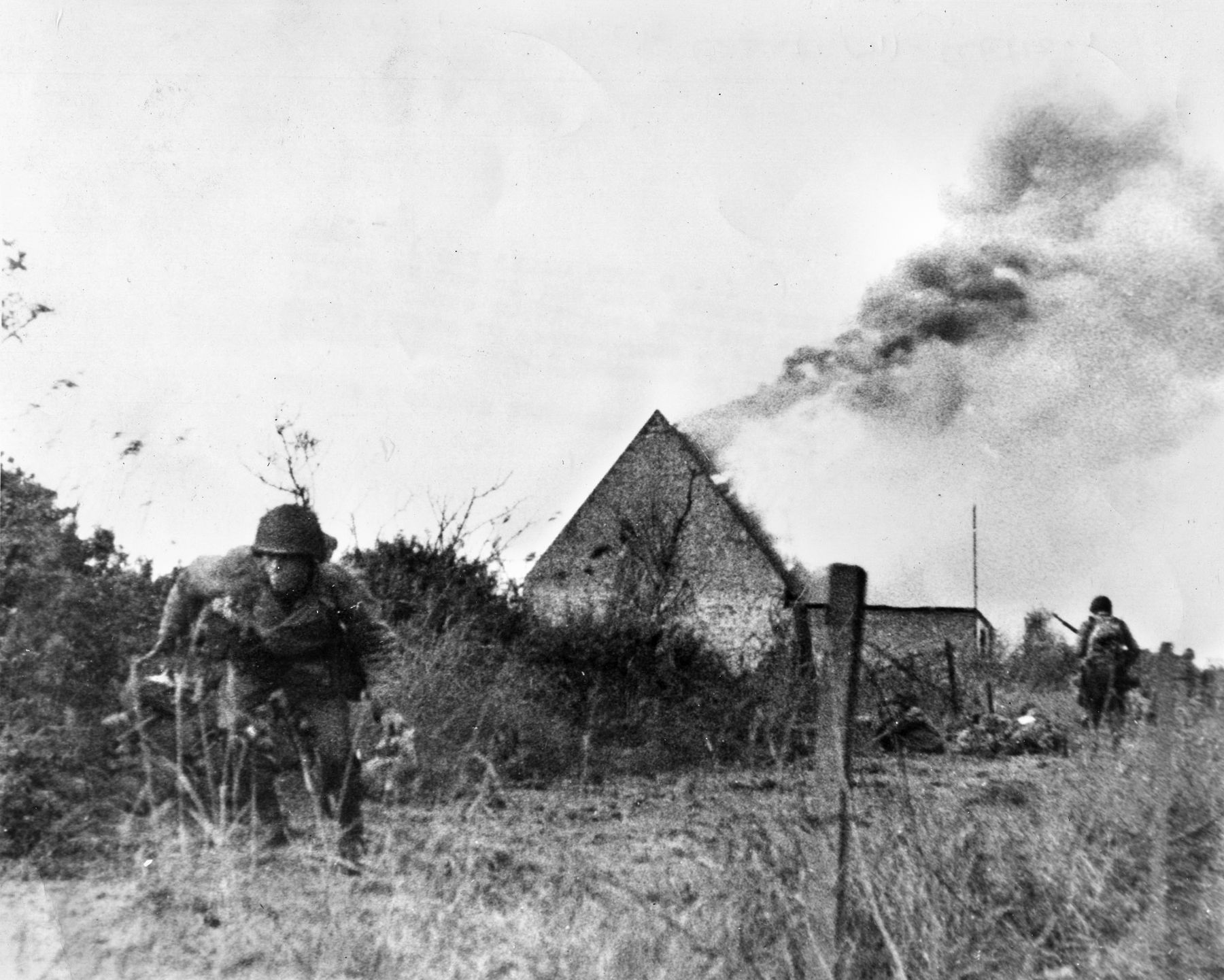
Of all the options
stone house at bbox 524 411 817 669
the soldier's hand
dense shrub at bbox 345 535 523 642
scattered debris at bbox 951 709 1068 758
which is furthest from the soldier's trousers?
stone house at bbox 524 411 817 669

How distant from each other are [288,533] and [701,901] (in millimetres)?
2968

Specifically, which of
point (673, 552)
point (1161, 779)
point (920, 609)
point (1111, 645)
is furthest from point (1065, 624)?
point (673, 552)

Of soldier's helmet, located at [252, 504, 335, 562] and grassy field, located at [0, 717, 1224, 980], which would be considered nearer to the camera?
grassy field, located at [0, 717, 1224, 980]

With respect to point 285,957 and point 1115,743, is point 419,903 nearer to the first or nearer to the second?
point 285,957

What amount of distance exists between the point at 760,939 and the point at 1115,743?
15.7 feet

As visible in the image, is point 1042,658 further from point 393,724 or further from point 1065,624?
point 393,724

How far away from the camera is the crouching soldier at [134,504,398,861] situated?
597cm

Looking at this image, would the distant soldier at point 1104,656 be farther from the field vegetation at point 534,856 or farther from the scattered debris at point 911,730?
the scattered debris at point 911,730

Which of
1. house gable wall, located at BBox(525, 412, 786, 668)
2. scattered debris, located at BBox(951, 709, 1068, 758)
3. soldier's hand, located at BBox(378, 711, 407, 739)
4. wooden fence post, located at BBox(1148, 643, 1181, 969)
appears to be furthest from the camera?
house gable wall, located at BBox(525, 412, 786, 668)

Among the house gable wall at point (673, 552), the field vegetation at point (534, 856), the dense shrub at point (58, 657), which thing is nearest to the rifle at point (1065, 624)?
the field vegetation at point (534, 856)

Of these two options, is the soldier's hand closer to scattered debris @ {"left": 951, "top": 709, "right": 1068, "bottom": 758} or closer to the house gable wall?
the house gable wall

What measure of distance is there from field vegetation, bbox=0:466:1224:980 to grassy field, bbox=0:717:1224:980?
13 millimetres

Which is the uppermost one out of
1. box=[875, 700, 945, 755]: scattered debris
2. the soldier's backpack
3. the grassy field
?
the soldier's backpack

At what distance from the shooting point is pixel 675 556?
15031mm
